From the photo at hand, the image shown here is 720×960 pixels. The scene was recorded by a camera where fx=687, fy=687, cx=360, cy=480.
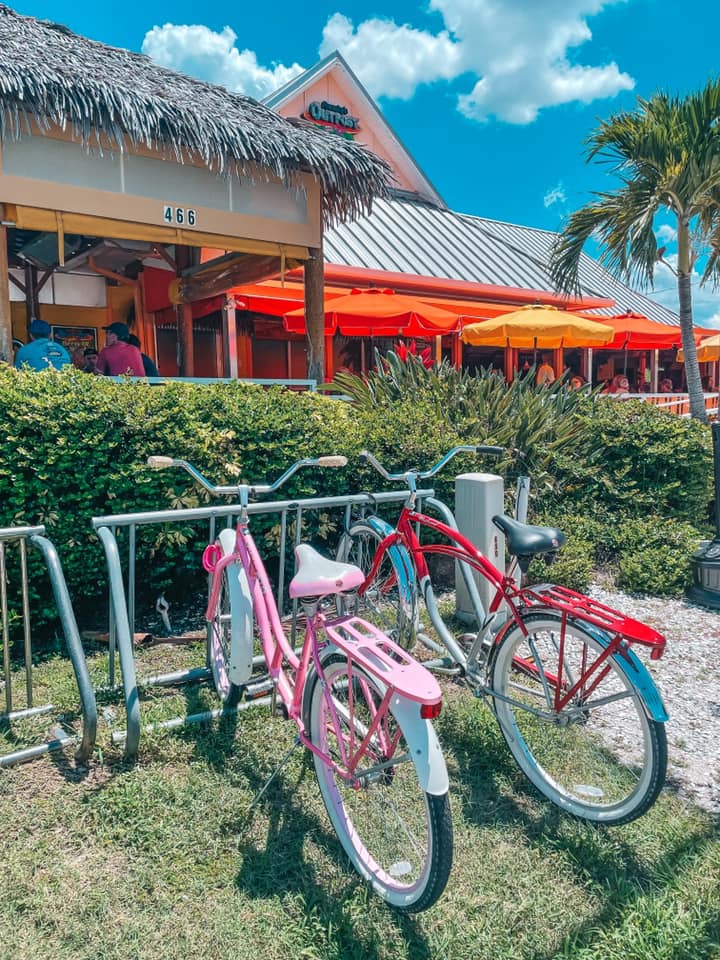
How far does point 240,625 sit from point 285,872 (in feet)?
3.27

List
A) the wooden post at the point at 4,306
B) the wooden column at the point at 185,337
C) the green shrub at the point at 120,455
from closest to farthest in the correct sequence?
the green shrub at the point at 120,455
the wooden post at the point at 4,306
the wooden column at the point at 185,337

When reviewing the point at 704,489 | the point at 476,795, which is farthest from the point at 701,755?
the point at 704,489

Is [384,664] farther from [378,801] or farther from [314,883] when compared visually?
[314,883]

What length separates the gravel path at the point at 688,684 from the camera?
10.4 feet

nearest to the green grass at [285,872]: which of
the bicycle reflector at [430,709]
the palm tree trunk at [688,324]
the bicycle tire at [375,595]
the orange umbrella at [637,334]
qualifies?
the bicycle reflector at [430,709]

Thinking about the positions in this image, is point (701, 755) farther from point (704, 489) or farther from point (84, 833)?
point (704, 489)

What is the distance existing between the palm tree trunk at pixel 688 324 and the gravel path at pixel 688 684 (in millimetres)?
6012

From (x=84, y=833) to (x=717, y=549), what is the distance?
17.7 ft

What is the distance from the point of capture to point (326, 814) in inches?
Answer: 111

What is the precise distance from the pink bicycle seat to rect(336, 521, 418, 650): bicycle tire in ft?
4.57

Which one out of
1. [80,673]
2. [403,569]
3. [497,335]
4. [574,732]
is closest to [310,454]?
[403,569]

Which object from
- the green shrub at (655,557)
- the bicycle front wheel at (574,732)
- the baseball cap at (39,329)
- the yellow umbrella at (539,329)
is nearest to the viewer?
the bicycle front wheel at (574,732)

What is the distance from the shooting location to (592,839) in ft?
8.66

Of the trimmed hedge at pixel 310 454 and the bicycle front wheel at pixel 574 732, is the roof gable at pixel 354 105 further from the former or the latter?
the bicycle front wheel at pixel 574 732
